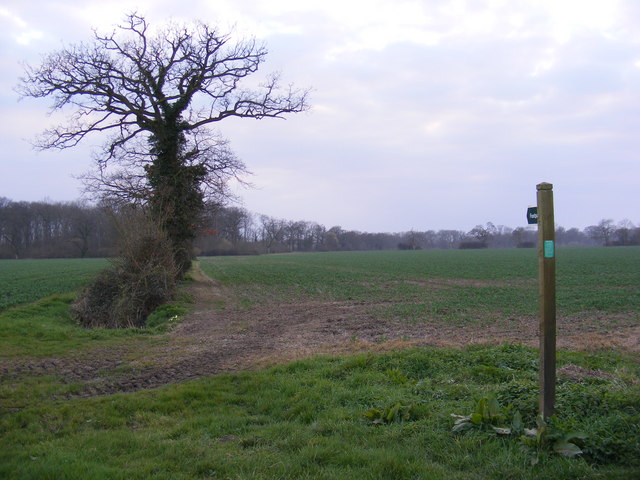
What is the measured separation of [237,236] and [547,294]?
115685 millimetres

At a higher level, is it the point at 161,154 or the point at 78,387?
the point at 161,154

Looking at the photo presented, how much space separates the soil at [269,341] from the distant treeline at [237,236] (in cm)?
5105

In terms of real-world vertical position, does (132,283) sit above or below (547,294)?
below

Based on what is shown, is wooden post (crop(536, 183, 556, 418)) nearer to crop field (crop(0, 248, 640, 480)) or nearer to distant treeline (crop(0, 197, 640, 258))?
crop field (crop(0, 248, 640, 480))

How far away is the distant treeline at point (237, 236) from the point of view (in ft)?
311

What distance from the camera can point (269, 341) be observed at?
37.2ft

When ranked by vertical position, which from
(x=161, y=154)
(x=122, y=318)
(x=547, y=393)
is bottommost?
(x=122, y=318)

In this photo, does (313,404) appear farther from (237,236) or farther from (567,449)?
(237,236)

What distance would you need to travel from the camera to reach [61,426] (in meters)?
5.64

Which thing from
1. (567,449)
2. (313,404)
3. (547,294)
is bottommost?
(313,404)

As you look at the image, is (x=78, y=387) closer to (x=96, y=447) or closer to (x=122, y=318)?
(x=96, y=447)

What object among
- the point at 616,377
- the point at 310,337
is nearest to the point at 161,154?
the point at 310,337

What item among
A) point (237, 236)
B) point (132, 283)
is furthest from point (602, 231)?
point (132, 283)

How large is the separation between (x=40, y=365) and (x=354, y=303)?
43.1 feet
